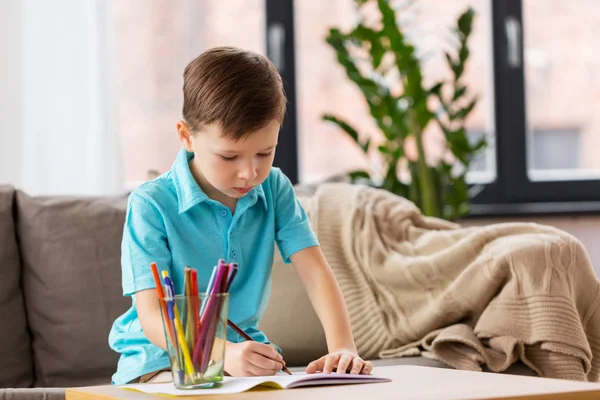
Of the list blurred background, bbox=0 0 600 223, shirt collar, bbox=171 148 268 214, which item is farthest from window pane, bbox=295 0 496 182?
shirt collar, bbox=171 148 268 214

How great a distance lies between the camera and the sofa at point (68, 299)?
6.59ft

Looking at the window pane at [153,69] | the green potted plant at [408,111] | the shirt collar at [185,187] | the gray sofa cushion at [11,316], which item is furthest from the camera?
the window pane at [153,69]

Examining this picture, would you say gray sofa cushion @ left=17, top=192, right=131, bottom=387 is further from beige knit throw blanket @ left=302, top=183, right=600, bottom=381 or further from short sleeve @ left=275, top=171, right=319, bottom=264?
short sleeve @ left=275, top=171, right=319, bottom=264

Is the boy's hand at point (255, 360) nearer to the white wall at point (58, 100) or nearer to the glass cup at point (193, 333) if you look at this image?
the glass cup at point (193, 333)

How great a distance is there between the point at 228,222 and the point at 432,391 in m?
0.54

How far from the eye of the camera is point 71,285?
6.73ft

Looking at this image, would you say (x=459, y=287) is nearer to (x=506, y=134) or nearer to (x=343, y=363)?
(x=343, y=363)

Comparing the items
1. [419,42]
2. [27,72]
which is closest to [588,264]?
[419,42]

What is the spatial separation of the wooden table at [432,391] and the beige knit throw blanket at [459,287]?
809 mm

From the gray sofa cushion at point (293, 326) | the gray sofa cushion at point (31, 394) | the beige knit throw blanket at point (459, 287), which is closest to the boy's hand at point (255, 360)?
the gray sofa cushion at point (31, 394)

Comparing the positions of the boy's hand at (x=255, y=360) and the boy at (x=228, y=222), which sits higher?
the boy at (x=228, y=222)

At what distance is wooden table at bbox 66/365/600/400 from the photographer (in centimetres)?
92

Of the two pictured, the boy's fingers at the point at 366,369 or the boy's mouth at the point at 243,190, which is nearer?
the boy's fingers at the point at 366,369

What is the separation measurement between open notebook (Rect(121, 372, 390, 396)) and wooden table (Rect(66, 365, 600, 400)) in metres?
0.01
